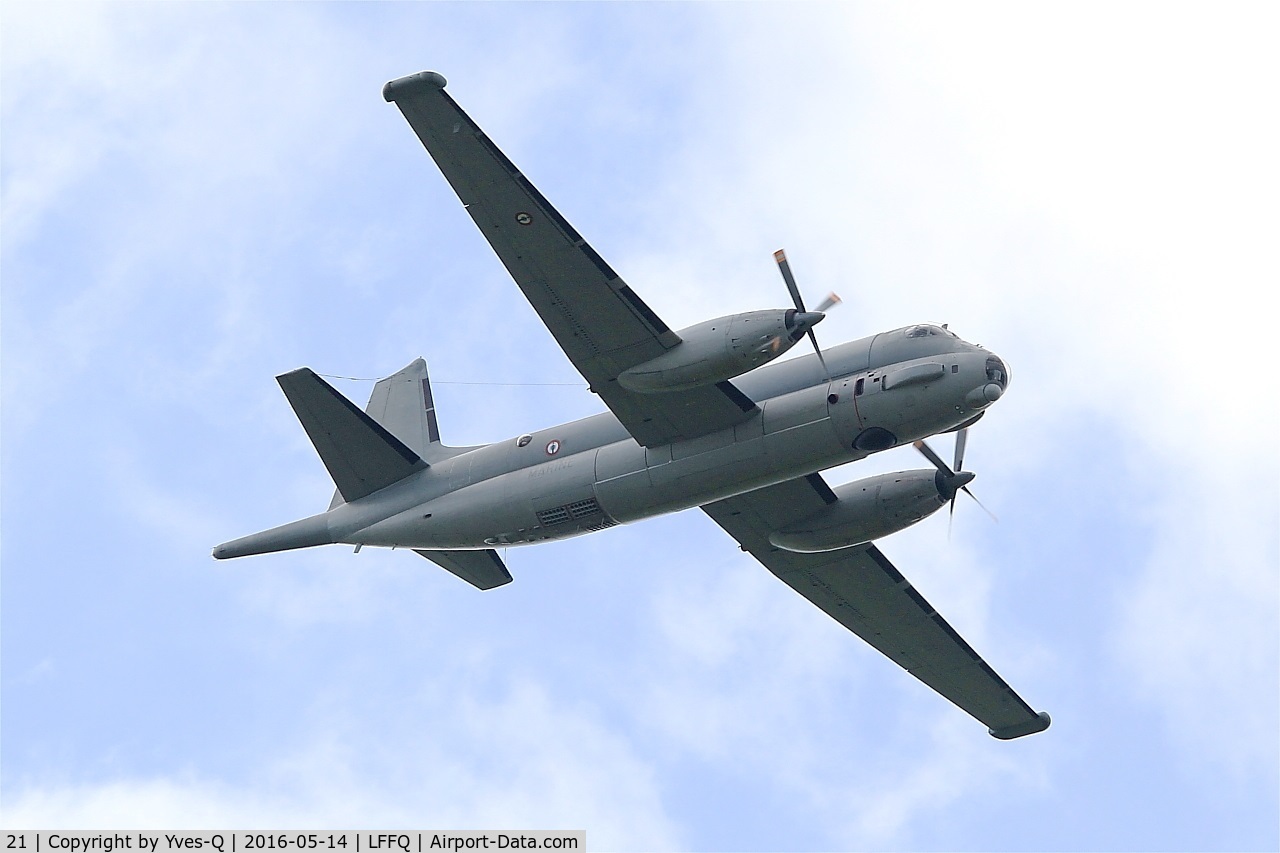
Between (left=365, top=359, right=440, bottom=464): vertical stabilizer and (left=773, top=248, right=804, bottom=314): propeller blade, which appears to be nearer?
(left=773, top=248, right=804, bottom=314): propeller blade

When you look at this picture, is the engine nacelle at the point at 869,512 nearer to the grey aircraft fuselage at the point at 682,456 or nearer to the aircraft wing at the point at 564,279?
the grey aircraft fuselage at the point at 682,456

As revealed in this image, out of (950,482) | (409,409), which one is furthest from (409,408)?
(950,482)

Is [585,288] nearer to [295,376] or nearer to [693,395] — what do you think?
[693,395]

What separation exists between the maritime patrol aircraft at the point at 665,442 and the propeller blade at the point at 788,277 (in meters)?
0.06

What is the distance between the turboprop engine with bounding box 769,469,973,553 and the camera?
131ft

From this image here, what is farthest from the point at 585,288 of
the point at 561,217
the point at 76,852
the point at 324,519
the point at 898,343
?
the point at 76,852

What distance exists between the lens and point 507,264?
37031 millimetres

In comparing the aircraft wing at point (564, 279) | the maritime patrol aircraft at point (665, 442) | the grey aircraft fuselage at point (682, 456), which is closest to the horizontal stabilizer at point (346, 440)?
the maritime patrol aircraft at point (665, 442)

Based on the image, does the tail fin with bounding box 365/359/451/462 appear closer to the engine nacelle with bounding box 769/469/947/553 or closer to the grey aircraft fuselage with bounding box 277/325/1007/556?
the grey aircraft fuselage with bounding box 277/325/1007/556

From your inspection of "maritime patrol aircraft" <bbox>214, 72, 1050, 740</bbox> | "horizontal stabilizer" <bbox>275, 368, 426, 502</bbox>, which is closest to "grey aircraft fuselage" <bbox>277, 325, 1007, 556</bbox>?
"maritime patrol aircraft" <bbox>214, 72, 1050, 740</bbox>

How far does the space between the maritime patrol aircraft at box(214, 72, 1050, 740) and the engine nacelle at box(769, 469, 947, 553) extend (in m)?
0.05
